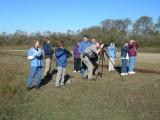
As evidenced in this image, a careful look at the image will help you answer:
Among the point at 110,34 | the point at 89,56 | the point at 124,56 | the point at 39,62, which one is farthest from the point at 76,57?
the point at 110,34

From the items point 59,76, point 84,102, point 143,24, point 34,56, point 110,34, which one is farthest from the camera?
point 143,24

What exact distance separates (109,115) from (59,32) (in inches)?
2632

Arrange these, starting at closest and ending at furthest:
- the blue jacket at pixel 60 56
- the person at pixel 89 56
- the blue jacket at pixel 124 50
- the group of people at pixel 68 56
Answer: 1. the group of people at pixel 68 56
2. the blue jacket at pixel 60 56
3. the person at pixel 89 56
4. the blue jacket at pixel 124 50

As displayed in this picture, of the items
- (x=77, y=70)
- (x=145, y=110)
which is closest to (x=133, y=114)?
(x=145, y=110)

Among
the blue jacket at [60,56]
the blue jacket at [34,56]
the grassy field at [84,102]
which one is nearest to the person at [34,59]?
the blue jacket at [34,56]

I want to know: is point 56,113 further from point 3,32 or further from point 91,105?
point 3,32

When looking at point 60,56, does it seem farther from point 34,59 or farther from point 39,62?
point 34,59

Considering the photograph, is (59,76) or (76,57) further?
(76,57)

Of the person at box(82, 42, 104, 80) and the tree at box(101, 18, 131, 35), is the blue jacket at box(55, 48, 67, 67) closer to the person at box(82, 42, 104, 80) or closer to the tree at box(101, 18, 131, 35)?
the person at box(82, 42, 104, 80)

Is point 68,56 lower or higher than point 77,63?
higher

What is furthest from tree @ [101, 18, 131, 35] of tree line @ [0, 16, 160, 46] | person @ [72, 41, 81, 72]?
person @ [72, 41, 81, 72]

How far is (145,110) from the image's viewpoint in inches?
250

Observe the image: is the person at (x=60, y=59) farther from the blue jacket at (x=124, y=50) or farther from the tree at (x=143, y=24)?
the tree at (x=143, y=24)

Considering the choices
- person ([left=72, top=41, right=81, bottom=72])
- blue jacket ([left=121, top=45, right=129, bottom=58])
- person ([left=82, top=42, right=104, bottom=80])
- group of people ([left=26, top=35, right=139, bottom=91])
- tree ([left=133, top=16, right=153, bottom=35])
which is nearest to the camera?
group of people ([left=26, top=35, right=139, bottom=91])
